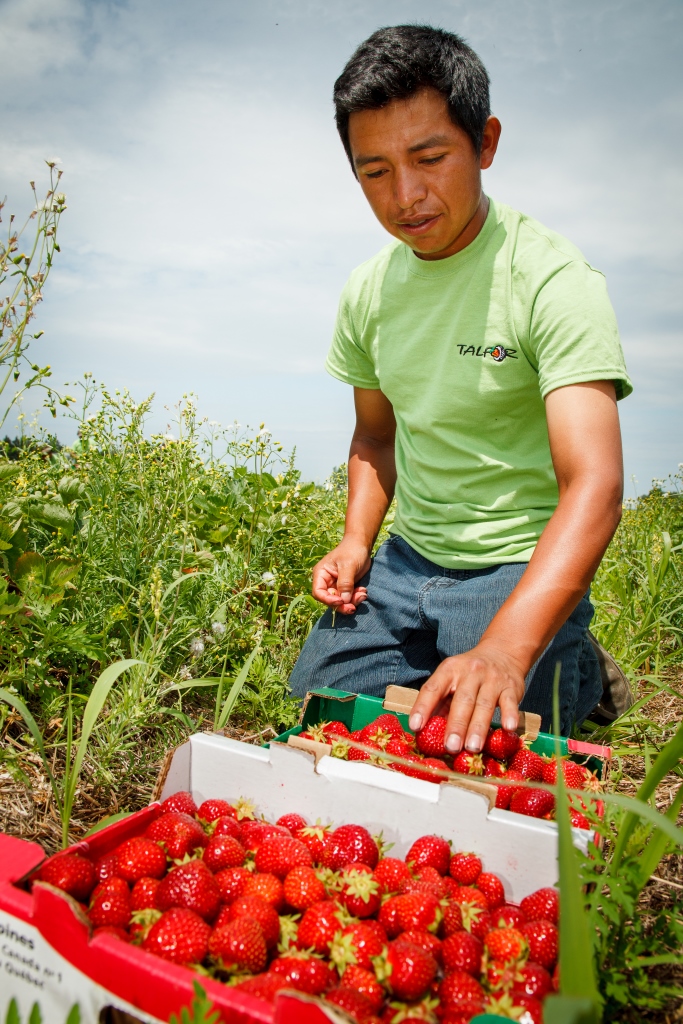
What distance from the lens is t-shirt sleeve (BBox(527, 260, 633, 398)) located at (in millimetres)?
2062

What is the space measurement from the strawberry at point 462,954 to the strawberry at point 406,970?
0.06 metres

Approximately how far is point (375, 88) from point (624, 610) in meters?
2.47

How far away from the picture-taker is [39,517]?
2582mm

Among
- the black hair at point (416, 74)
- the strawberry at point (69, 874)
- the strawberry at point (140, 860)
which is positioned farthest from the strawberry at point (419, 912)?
the black hair at point (416, 74)

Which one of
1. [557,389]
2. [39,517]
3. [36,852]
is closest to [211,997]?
[36,852]

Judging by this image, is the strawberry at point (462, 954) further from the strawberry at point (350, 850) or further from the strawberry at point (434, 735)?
the strawberry at point (434, 735)

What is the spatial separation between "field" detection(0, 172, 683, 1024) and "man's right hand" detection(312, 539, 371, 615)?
0.22 m

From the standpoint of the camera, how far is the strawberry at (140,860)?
1.43 metres

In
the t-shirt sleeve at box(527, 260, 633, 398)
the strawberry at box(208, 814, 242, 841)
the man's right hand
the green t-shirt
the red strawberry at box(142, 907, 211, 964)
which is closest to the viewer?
the red strawberry at box(142, 907, 211, 964)

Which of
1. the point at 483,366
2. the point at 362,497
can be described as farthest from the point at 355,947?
the point at 362,497

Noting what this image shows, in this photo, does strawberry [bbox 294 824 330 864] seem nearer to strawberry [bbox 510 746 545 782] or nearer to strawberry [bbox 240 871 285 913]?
strawberry [bbox 240 871 285 913]

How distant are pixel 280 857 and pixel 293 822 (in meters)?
0.19

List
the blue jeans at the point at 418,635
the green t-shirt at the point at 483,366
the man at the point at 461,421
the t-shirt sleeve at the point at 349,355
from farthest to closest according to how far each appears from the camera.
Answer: the t-shirt sleeve at the point at 349,355
the blue jeans at the point at 418,635
the green t-shirt at the point at 483,366
the man at the point at 461,421

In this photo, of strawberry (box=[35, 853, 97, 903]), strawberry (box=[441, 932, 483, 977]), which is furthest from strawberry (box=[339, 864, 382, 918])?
strawberry (box=[35, 853, 97, 903])
